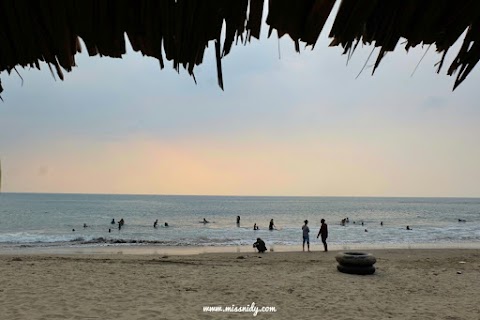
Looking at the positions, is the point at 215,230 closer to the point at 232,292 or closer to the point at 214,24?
the point at 232,292

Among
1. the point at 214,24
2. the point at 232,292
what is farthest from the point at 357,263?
the point at 214,24

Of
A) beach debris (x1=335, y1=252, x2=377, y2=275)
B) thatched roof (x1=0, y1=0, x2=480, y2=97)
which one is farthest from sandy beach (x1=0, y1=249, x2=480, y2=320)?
thatched roof (x1=0, y1=0, x2=480, y2=97)

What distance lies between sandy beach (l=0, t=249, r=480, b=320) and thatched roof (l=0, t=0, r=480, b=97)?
5.93 meters

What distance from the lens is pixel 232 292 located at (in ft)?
30.1

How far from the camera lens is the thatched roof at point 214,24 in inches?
79.4

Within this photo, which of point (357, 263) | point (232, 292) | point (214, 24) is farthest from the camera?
point (357, 263)

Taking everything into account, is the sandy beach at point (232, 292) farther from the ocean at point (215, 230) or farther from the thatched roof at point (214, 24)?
the ocean at point (215, 230)

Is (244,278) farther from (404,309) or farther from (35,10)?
(35,10)

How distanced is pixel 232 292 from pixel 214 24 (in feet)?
26.2

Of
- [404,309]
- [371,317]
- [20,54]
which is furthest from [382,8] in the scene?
[404,309]

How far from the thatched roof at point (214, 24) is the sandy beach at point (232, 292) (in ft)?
19.5

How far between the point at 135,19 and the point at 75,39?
47 cm

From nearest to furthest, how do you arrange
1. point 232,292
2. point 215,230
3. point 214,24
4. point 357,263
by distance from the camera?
point 214,24, point 232,292, point 357,263, point 215,230

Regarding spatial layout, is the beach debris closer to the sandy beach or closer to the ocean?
the sandy beach
